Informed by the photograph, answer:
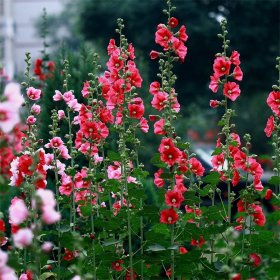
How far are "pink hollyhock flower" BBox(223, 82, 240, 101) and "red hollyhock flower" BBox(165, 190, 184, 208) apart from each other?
0.74 metres

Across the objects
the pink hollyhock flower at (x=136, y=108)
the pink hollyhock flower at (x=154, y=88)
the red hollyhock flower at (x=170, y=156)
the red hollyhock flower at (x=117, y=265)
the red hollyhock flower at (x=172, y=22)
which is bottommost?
the red hollyhock flower at (x=117, y=265)

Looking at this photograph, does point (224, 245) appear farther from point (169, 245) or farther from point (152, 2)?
point (152, 2)

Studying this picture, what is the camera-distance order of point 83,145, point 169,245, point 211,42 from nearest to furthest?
1. point 169,245
2. point 83,145
3. point 211,42

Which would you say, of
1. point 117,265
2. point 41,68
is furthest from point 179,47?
point 41,68

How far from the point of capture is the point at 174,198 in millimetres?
3836

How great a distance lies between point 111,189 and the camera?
4.16 meters

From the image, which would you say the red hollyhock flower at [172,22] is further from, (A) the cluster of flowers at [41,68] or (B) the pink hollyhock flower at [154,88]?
Result: (A) the cluster of flowers at [41,68]

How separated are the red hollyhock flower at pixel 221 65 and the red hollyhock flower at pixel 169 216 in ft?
2.78

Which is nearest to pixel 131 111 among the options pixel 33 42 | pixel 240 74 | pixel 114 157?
pixel 114 157

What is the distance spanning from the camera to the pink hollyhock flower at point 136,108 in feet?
13.8

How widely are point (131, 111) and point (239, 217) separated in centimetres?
77

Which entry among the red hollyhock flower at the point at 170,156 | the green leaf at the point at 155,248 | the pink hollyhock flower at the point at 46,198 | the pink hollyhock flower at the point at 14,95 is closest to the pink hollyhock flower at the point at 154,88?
the red hollyhock flower at the point at 170,156

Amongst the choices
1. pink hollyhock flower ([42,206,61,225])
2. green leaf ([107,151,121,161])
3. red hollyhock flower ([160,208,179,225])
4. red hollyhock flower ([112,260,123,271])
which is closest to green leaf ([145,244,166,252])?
red hollyhock flower ([160,208,179,225])

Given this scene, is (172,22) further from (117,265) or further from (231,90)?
(117,265)
